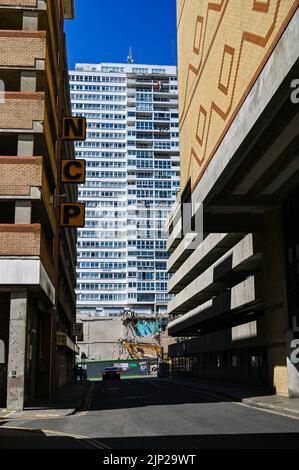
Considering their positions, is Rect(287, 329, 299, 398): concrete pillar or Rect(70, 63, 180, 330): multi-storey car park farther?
Rect(70, 63, 180, 330): multi-storey car park

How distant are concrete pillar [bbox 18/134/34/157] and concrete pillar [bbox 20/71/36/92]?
2172 millimetres

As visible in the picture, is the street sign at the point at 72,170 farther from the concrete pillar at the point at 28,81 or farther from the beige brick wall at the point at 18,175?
the beige brick wall at the point at 18,175

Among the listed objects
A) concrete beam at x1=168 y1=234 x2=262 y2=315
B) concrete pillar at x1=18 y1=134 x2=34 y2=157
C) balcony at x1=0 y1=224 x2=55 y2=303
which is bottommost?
balcony at x1=0 y1=224 x2=55 y2=303

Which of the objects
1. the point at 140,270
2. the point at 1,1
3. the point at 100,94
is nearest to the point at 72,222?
the point at 1,1

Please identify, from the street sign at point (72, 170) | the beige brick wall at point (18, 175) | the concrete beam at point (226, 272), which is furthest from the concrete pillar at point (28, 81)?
the concrete beam at point (226, 272)

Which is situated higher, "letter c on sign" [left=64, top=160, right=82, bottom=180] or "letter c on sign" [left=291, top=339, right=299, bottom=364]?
"letter c on sign" [left=64, top=160, right=82, bottom=180]

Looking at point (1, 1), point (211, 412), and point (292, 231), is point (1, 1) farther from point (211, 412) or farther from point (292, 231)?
point (211, 412)

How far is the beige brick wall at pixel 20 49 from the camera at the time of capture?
77.2ft

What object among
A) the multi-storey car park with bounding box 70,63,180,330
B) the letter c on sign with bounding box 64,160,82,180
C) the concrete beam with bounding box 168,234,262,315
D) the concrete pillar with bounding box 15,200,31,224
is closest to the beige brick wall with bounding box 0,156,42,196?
the concrete pillar with bounding box 15,200,31,224

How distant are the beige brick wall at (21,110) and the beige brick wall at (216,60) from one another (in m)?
7.97

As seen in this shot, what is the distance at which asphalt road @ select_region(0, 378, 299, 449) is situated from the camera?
11156 mm

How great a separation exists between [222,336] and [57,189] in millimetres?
18277

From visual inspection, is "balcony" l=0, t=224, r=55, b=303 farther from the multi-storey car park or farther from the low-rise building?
the multi-storey car park

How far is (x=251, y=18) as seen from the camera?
1995cm
